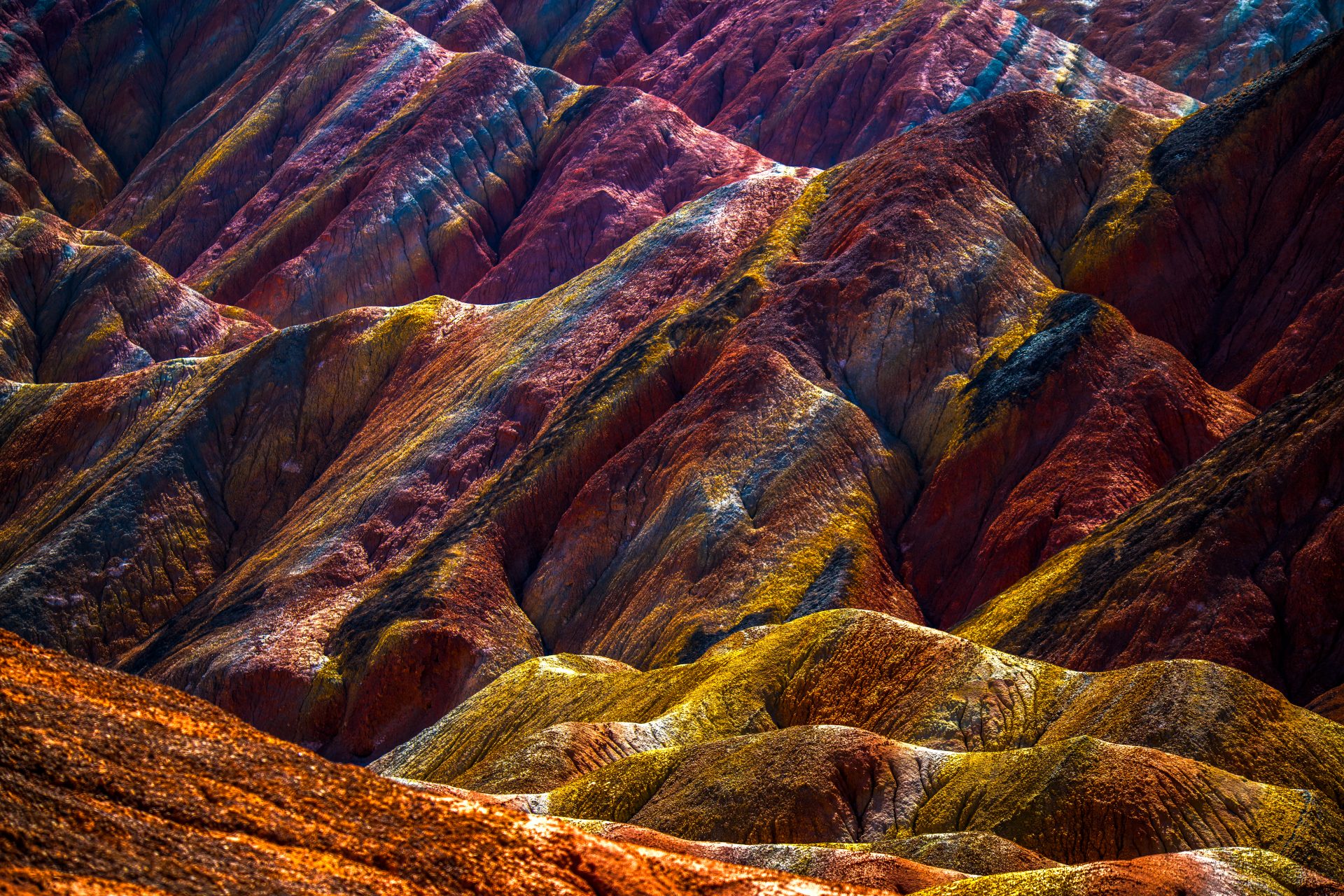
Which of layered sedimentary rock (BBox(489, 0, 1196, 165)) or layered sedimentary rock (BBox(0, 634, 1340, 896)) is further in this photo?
layered sedimentary rock (BBox(489, 0, 1196, 165))

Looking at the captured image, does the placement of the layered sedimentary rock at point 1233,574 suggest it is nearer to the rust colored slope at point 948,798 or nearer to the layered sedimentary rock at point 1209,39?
the rust colored slope at point 948,798

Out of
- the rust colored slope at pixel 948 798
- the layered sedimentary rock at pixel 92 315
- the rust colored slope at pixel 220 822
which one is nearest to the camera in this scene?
the rust colored slope at pixel 220 822

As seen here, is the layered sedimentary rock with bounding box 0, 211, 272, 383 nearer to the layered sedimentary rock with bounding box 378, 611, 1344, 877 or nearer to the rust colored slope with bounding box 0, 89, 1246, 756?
the rust colored slope with bounding box 0, 89, 1246, 756

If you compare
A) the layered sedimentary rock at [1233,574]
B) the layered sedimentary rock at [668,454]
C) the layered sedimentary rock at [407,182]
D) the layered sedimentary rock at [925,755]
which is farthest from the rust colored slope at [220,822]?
the layered sedimentary rock at [407,182]

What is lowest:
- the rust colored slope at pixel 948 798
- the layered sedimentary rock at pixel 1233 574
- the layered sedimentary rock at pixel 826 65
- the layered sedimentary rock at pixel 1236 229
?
the rust colored slope at pixel 948 798

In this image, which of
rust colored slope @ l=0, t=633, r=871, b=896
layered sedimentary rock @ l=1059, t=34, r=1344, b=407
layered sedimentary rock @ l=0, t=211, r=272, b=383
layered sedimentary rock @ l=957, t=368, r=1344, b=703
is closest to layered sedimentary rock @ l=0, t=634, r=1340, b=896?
rust colored slope @ l=0, t=633, r=871, b=896

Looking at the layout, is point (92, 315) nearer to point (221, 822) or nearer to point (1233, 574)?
point (1233, 574)

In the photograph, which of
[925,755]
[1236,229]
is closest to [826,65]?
[1236,229]
